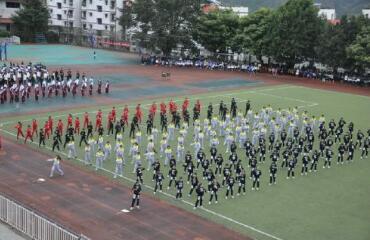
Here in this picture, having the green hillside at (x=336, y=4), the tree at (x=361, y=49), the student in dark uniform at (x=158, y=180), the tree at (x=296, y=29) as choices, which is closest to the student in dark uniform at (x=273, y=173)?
the student in dark uniform at (x=158, y=180)

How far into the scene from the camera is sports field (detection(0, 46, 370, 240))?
63.0 feet

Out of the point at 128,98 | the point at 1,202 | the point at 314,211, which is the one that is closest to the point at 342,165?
the point at 314,211

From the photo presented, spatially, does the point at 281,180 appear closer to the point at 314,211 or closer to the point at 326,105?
the point at 314,211

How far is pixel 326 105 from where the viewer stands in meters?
45.0

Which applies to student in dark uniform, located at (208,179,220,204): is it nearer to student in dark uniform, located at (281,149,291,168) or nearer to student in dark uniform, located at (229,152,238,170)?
student in dark uniform, located at (229,152,238,170)

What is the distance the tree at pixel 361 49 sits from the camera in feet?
177

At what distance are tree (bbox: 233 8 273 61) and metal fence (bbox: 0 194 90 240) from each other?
48482 mm

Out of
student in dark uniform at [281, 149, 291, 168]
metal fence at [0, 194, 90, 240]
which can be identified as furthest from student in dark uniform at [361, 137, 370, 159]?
metal fence at [0, 194, 90, 240]

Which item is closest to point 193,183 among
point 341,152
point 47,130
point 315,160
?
point 315,160

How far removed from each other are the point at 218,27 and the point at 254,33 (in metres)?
5.35

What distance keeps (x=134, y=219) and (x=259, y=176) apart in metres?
6.87

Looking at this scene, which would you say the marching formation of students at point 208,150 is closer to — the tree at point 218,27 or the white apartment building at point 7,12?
the tree at point 218,27

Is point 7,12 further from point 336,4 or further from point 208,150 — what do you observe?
point 336,4

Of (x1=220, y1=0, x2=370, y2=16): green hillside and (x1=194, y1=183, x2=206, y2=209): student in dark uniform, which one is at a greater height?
(x1=220, y1=0, x2=370, y2=16): green hillside
